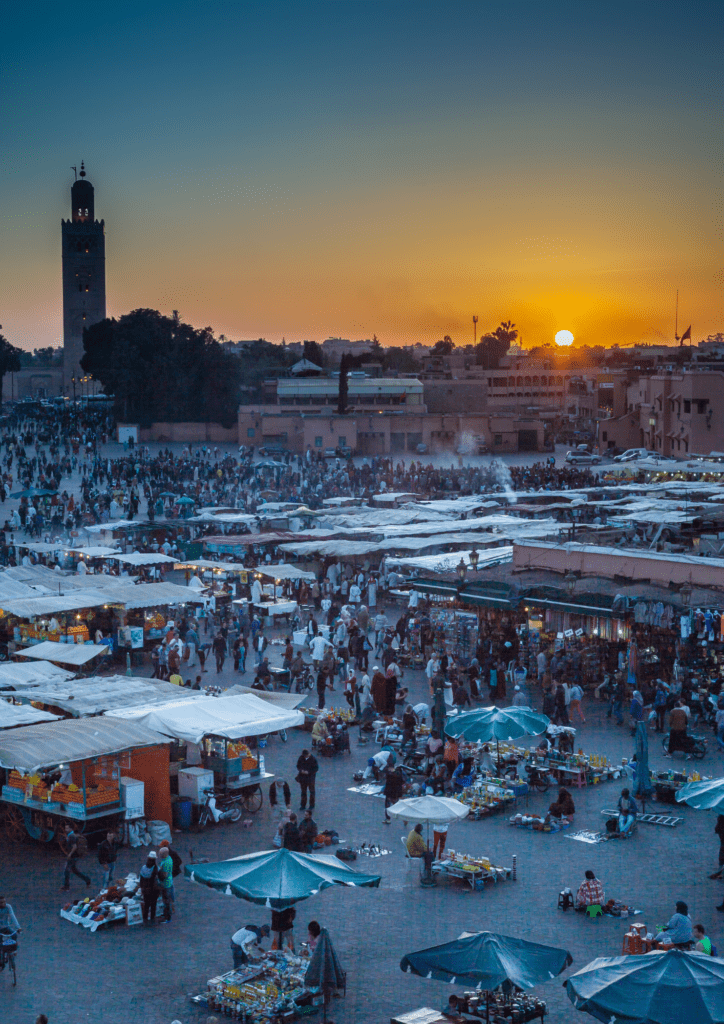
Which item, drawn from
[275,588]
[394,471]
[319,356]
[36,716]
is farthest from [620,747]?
[319,356]

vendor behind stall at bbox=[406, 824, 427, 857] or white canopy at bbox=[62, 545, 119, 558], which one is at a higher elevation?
white canopy at bbox=[62, 545, 119, 558]

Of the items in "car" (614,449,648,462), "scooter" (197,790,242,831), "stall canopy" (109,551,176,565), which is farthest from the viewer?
"car" (614,449,648,462)

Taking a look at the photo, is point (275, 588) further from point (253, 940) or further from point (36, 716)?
point (253, 940)

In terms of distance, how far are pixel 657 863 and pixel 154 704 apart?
20.0ft

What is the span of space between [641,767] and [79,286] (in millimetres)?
96770

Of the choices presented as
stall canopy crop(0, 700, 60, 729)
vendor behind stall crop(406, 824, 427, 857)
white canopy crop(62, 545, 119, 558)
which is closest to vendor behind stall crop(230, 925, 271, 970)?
vendor behind stall crop(406, 824, 427, 857)

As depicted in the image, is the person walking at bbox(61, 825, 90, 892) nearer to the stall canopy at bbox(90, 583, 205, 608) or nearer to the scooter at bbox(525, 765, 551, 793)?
the scooter at bbox(525, 765, 551, 793)

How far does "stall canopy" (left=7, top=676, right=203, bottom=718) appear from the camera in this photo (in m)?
14.5

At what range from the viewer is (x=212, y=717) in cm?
1389

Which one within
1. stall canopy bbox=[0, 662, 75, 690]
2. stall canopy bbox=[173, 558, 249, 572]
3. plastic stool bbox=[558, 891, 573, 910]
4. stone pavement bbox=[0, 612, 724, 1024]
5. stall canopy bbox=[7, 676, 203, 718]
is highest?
stall canopy bbox=[173, 558, 249, 572]

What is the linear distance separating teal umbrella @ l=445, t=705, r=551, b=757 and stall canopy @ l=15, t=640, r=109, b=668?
6.50m

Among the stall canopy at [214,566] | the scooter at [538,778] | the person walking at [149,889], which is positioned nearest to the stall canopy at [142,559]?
the stall canopy at [214,566]

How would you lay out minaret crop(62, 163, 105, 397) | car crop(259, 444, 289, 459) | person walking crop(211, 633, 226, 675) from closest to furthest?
1. person walking crop(211, 633, 226, 675)
2. car crop(259, 444, 289, 459)
3. minaret crop(62, 163, 105, 397)

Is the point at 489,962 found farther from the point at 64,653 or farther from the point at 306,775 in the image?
the point at 64,653
